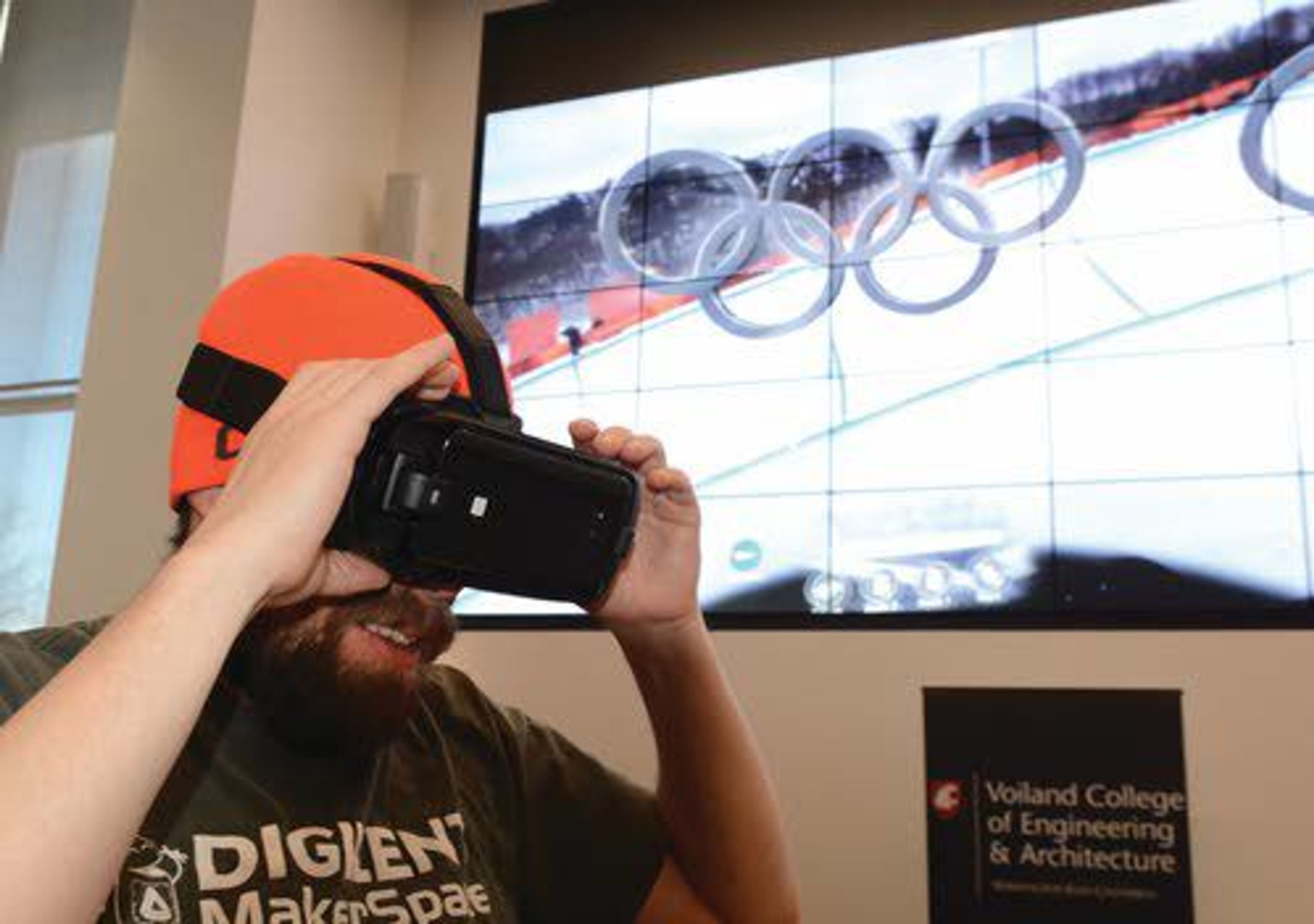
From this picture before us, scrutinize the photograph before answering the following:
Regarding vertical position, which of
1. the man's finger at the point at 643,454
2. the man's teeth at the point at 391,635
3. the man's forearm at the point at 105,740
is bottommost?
the man's forearm at the point at 105,740

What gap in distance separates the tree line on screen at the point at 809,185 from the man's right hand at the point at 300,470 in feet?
7.84

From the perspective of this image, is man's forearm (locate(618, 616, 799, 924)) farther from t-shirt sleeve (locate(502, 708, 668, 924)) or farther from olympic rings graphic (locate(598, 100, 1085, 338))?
olympic rings graphic (locate(598, 100, 1085, 338))

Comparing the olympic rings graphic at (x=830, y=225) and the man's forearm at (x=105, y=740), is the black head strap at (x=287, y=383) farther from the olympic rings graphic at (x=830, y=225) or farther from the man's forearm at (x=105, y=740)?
the olympic rings graphic at (x=830, y=225)

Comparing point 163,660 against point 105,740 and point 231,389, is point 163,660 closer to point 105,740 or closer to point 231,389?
point 105,740

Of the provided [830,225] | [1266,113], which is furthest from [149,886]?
[1266,113]

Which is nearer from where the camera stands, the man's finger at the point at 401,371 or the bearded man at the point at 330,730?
the bearded man at the point at 330,730

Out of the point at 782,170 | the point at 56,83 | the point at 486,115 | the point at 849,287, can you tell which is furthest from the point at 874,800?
the point at 56,83

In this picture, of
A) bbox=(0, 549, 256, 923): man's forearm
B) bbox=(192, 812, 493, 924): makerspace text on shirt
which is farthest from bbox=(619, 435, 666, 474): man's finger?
bbox=(0, 549, 256, 923): man's forearm

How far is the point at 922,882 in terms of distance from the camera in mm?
2646

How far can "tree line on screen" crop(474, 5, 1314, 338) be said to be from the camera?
277 centimetres

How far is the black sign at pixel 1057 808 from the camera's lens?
2434 mm

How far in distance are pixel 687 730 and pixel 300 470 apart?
0.55m

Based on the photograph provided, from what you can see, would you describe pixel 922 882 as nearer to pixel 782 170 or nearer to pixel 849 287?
pixel 849 287

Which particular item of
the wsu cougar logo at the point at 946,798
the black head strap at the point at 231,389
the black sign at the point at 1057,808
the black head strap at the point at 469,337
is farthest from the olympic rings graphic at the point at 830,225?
the black head strap at the point at 231,389
